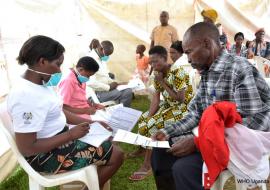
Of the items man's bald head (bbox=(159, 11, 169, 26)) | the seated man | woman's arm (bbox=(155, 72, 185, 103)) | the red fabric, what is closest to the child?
man's bald head (bbox=(159, 11, 169, 26))

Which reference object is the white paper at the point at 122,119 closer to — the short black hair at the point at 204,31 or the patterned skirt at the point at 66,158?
the patterned skirt at the point at 66,158

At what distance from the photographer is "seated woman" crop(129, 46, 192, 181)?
10.0 ft

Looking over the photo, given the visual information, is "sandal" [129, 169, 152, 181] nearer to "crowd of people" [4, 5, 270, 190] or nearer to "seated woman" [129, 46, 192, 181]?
"seated woman" [129, 46, 192, 181]

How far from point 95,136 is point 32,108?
0.53m

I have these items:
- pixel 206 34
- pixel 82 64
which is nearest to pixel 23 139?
pixel 206 34

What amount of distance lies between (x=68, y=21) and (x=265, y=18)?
4.92 meters

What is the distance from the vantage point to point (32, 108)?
1.94m

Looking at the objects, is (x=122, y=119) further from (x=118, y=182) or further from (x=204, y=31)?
(x=204, y=31)

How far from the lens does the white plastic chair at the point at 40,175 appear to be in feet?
6.61

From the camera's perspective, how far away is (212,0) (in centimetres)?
805

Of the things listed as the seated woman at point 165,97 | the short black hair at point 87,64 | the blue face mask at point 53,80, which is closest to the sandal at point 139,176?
the seated woman at point 165,97

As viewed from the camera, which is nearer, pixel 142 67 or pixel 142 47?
pixel 142 67

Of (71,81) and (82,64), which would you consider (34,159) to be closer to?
(71,81)

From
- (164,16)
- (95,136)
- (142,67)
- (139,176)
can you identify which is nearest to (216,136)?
(95,136)
